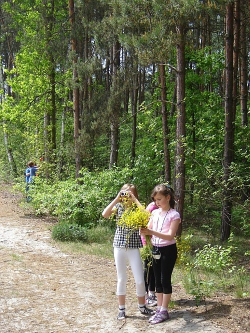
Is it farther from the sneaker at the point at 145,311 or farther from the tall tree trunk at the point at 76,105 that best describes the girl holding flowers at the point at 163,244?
the tall tree trunk at the point at 76,105

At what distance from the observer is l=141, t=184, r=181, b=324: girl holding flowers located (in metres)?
4.91

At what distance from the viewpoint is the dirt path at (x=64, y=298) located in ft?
16.5

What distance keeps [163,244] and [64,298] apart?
90.1 inches

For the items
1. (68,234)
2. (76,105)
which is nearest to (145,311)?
(68,234)

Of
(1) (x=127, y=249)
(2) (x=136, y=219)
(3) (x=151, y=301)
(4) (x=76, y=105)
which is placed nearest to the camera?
(2) (x=136, y=219)

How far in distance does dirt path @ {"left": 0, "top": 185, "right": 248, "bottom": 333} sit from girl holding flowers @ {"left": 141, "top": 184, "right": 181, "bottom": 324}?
294mm

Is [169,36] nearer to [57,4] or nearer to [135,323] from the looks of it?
[135,323]

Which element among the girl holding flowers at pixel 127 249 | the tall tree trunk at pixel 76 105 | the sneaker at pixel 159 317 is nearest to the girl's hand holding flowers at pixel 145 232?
the girl holding flowers at pixel 127 249

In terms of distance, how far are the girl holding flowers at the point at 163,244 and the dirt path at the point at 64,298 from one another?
29 centimetres

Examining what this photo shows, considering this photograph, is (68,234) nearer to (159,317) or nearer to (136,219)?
(159,317)

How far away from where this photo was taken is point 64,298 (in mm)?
6336

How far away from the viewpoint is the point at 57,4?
20062 mm

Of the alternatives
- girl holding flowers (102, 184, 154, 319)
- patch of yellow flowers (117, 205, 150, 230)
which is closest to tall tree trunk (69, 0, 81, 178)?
girl holding flowers (102, 184, 154, 319)

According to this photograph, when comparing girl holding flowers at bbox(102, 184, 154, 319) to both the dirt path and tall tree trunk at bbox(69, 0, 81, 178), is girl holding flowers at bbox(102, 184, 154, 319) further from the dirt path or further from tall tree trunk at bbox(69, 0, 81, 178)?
tall tree trunk at bbox(69, 0, 81, 178)
